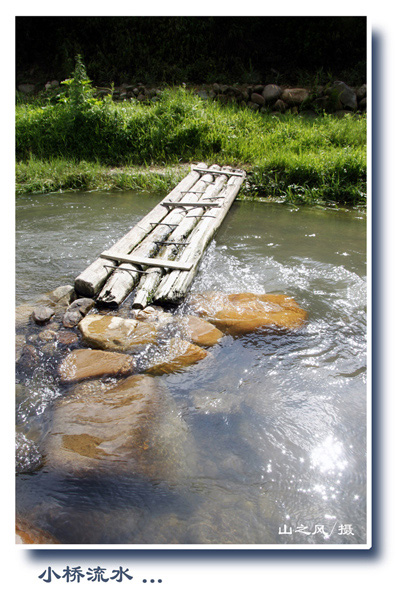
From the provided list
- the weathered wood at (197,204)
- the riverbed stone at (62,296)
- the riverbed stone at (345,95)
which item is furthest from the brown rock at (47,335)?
the riverbed stone at (345,95)

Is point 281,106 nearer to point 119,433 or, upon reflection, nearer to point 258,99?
point 258,99

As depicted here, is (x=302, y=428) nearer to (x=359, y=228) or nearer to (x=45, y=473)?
(x=45, y=473)

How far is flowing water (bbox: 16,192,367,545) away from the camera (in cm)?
204

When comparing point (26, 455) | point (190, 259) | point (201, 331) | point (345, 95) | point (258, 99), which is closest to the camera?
point (26, 455)

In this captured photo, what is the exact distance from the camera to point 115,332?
10.9ft

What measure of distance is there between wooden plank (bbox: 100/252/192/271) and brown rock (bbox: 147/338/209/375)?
3.33 feet

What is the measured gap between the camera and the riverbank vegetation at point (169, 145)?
7.34m

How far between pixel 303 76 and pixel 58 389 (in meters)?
10.8

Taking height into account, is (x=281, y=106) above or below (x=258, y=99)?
below

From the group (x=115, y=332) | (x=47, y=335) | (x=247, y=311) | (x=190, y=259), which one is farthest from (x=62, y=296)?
(x=247, y=311)

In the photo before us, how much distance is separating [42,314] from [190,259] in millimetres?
1528

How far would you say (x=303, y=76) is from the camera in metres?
10.8

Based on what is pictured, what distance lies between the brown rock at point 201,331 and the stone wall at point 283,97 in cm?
780
